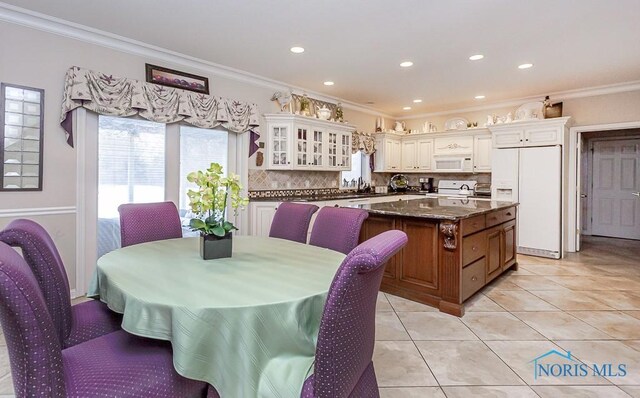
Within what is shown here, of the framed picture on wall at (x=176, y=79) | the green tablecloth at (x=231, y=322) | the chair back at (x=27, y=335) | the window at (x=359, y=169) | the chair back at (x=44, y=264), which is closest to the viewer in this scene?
the chair back at (x=27, y=335)

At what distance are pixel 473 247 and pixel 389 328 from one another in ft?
3.92

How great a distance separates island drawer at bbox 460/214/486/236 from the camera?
3089 millimetres

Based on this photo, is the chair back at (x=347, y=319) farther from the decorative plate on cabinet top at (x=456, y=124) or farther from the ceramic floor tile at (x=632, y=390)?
the decorative plate on cabinet top at (x=456, y=124)

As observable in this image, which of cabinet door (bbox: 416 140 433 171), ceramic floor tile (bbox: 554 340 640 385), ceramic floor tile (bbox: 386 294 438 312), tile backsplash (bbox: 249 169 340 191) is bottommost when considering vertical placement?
ceramic floor tile (bbox: 554 340 640 385)

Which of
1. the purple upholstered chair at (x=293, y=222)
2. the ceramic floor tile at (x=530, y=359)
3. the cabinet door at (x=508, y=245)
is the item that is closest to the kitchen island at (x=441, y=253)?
the cabinet door at (x=508, y=245)

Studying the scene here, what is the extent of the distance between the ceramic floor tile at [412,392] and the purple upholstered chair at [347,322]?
83 cm

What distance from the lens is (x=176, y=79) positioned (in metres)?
3.96

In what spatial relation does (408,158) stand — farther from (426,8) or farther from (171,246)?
(171,246)

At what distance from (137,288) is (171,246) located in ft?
2.70

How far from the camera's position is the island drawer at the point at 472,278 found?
315 cm

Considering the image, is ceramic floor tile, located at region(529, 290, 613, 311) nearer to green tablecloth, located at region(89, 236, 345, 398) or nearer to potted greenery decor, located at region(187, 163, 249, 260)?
green tablecloth, located at region(89, 236, 345, 398)

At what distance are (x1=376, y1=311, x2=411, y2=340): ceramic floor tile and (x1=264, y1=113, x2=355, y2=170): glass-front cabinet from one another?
2769mm

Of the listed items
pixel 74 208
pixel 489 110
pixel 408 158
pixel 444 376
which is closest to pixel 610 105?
pixel 489 110

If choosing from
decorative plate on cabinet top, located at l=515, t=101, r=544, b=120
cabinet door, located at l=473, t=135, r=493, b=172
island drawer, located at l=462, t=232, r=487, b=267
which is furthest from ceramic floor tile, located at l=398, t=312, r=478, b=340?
decorative plate on cabinet top, located at l=515, t=101, r=544, b=120
